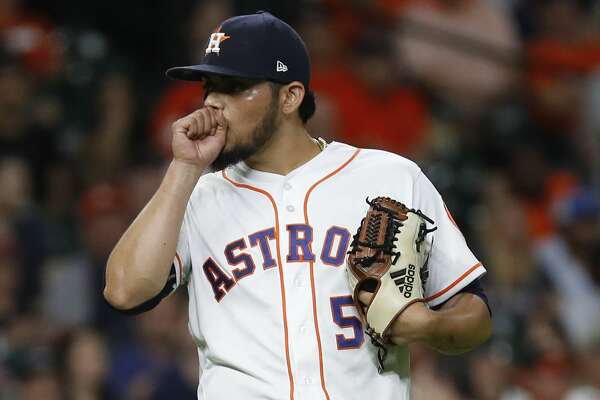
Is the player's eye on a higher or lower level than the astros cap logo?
lower

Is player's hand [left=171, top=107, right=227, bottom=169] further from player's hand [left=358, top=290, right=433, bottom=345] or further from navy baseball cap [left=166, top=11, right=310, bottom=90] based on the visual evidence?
player's hand [left=358, top=290, right=433, bottom=345]

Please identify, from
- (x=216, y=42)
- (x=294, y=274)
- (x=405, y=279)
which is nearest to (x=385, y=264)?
(x=405, y=279)

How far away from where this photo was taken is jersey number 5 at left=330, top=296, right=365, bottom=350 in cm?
332

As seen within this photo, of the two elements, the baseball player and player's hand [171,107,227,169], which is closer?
the baseball player

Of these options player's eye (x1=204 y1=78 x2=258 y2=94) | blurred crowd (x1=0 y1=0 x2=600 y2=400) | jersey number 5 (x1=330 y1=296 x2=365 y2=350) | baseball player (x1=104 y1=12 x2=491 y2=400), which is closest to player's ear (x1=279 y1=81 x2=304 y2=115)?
baseball player (x1=104 y1=12 x2=491 y2=400)

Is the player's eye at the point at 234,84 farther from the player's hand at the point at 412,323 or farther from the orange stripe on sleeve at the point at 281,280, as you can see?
the player's hand at the point at 412,323

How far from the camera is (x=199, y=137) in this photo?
3449mm

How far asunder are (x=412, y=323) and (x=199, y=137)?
0.80m

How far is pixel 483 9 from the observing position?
8.23 m

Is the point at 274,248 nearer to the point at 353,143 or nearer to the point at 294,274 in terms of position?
the point at 294,274

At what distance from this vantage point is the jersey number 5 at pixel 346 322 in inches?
131

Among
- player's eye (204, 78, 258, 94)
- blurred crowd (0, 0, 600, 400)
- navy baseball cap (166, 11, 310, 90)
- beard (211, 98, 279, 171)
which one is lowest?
blurred crowd (0, 0, 600, 400)

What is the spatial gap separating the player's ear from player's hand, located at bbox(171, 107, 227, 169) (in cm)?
20

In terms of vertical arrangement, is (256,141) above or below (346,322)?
above
